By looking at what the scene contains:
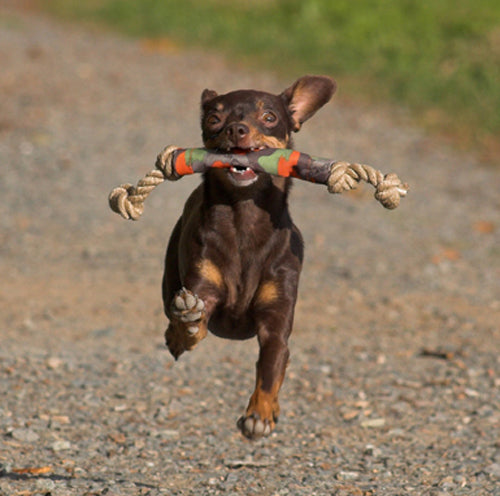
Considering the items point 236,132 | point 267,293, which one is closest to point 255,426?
point 267,293

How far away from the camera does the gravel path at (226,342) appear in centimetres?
645

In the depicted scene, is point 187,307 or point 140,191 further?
point 140,191

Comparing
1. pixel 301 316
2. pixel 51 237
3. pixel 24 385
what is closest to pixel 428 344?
pixel 301 316

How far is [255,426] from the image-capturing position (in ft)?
15.1

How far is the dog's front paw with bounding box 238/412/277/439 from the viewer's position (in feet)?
15.1

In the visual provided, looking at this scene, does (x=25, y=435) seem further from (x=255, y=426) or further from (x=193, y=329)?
→ (x=255, y=426)

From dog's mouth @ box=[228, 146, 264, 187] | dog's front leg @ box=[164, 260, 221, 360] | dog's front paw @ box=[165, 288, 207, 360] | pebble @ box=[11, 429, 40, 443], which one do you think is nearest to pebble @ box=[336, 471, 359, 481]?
dog's front leg @ box=[164, 260, 221, 360]

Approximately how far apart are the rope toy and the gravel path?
1.65 meters

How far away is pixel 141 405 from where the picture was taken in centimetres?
743

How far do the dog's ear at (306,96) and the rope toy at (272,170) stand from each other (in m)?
0.60

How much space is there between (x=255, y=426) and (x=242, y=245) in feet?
3.07

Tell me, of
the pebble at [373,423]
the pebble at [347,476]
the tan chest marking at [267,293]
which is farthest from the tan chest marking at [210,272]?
the pebble at [373,423]

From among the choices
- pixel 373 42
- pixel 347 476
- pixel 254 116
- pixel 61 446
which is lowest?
pixel 61 446

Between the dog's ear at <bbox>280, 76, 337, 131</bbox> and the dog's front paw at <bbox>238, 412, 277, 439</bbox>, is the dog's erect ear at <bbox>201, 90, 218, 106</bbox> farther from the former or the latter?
the dog's front paw at <bbox>238, 412, 277, 439</bbox>
